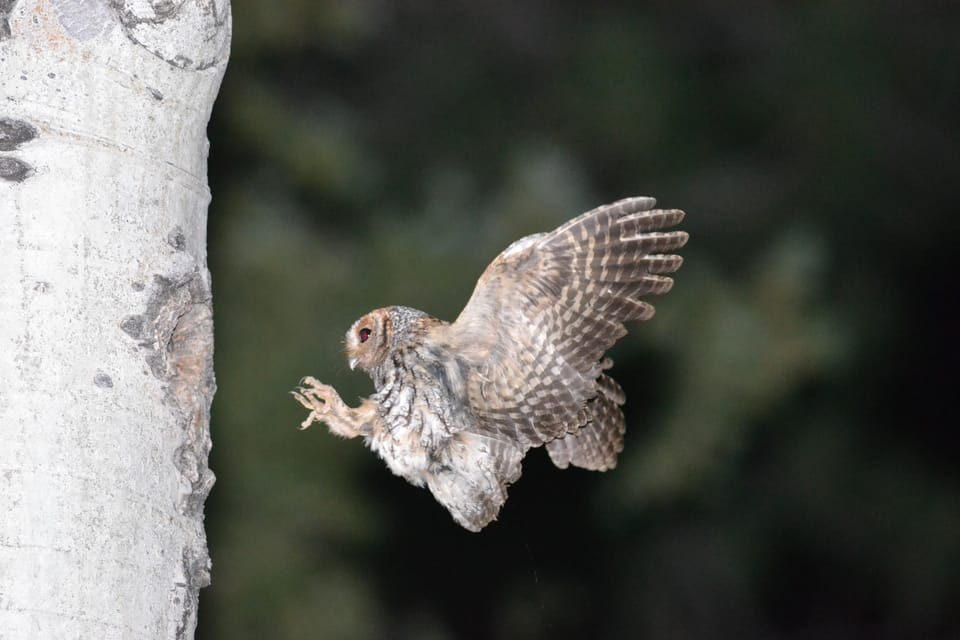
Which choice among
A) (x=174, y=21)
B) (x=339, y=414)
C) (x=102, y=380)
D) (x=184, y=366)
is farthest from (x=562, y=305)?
(x=102, y=380)

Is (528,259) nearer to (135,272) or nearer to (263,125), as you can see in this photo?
(135,272)

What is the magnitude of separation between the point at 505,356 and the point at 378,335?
33 cm

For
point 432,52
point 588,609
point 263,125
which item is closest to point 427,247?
point 263,125

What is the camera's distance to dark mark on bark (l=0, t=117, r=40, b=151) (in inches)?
82.1

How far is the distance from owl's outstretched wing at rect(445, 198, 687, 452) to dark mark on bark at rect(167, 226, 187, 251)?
3.03 ft

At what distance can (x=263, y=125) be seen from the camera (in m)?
6.32

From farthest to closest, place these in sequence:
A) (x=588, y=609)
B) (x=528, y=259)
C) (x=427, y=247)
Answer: (x=588, y=609) → (x=427, y=247) → (x=528, y=259)

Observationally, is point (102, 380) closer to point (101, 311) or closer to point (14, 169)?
point (101, 311)

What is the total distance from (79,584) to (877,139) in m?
6.67

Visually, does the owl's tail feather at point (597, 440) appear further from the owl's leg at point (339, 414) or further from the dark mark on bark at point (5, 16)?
the dark mark on bark at point (5, 16)

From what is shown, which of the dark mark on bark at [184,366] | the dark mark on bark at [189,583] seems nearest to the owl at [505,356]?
the dark mark on bark at [184,366]

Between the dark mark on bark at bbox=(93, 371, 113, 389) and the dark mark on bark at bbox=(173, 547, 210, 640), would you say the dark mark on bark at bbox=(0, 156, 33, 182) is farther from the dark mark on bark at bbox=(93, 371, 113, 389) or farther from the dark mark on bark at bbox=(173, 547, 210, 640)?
the dark mark on bark at bbox=(173, 547, 210, 640)

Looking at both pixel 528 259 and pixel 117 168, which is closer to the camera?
pixel 117 168

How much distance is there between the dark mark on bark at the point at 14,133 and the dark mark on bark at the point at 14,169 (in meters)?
0.02
